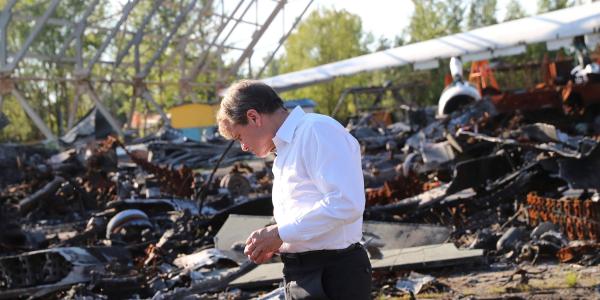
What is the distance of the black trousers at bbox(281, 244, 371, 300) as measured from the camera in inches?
120

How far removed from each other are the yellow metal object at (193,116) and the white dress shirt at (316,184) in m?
31.0

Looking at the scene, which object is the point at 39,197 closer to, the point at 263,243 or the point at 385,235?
the point at 385,235

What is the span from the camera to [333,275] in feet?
10.1

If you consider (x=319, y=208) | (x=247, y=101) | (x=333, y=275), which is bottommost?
(x=333, y=275)

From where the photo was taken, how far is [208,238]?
9.05m

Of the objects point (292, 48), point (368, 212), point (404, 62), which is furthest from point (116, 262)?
point (292, 48)

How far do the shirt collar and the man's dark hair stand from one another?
0.07m

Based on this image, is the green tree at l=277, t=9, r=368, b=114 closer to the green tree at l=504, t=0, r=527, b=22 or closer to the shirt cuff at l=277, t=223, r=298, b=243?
the green tree at l=504, t=0, r=527, b=22

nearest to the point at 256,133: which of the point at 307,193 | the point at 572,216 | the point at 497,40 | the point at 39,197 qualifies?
the point at 307,193

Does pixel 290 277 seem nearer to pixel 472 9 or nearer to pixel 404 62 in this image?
pixel 404 62

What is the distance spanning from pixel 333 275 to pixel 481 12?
69.4 meters

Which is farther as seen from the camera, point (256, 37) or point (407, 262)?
point (256, 37)

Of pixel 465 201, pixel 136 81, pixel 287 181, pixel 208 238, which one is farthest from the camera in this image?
pixel 136 81

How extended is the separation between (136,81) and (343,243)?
108ft
